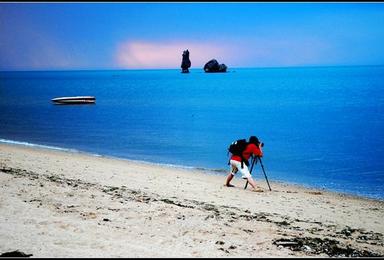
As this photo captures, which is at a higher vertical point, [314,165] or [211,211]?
[211,211]

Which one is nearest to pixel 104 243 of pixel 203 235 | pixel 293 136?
pixel 203 235

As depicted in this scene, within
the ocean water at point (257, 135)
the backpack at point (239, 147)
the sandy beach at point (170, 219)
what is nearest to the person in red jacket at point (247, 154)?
the backpack at point (239, 147)

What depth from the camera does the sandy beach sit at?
6824mm

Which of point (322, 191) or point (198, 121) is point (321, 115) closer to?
point (198, 121)

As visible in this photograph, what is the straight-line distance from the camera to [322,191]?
51.5 feet

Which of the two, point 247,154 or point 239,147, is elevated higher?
point 239,147

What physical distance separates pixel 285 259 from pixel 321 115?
159 ft

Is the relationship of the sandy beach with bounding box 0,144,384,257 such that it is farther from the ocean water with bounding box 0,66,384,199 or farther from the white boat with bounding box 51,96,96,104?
the white boat with bounding box 51,96,96,104

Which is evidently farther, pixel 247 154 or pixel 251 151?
pixel 247 154

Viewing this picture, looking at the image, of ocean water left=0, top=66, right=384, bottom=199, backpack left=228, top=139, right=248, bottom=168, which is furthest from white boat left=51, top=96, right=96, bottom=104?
backpack left=228, top=139, right=248, bottom=168

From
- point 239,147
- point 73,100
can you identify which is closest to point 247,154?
point 239,147

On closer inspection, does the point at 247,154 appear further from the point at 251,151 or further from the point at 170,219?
the point at 170,219

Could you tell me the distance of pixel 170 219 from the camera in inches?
343

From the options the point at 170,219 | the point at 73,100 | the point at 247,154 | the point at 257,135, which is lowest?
the point at 257,135
